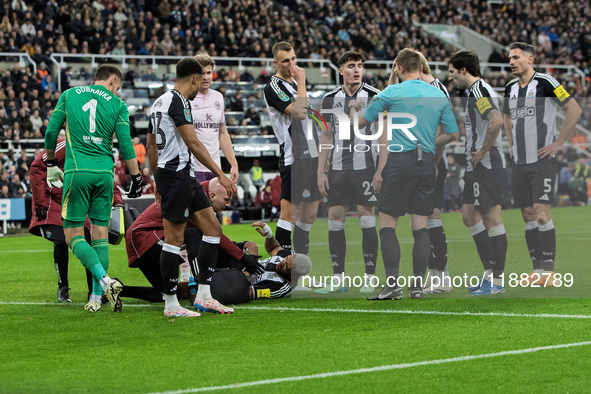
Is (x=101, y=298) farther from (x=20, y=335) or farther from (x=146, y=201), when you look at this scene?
(x=146, y=201)

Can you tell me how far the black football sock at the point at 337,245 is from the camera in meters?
8.25

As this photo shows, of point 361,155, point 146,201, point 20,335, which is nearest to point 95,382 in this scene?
point 20,335

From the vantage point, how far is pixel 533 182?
28.2 feet

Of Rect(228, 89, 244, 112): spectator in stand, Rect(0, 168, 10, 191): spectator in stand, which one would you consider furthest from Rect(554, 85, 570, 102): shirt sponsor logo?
Rect(228, 89, 244, 112): spectator in stand

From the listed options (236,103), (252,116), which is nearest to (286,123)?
(252,116)

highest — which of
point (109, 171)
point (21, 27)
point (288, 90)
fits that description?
point (21, 27)

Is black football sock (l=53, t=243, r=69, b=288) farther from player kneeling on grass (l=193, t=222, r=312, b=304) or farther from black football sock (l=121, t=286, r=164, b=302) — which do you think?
player kneeling on grass (l=193, t=222, r=312, b=304)

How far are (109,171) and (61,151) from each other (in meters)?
0.79

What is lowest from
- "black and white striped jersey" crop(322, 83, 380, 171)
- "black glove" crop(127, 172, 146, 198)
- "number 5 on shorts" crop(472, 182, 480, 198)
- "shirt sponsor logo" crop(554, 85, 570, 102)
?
"number 5 on shorts" crop(472, 182, 480, 198)

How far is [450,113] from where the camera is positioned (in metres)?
8.00

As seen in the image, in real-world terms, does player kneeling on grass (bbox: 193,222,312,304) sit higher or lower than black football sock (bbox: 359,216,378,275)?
lower

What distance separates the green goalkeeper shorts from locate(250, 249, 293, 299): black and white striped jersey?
1.57 m

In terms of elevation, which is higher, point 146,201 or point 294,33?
point 294,33

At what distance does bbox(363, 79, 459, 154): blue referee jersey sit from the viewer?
780cm
